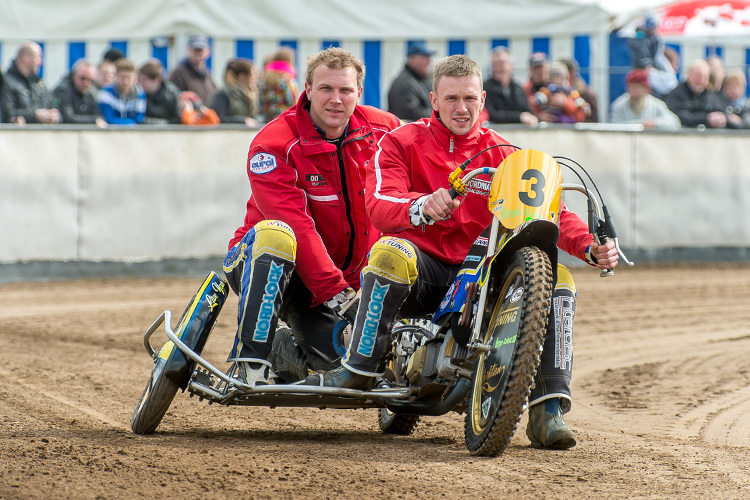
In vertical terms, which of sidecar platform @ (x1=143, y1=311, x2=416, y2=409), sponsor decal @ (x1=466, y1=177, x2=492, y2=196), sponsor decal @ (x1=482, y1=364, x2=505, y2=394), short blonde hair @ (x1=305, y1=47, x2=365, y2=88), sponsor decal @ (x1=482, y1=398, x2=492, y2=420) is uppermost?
short blonde hair @ (x1=305, y1=47, x2=365, y2=88)

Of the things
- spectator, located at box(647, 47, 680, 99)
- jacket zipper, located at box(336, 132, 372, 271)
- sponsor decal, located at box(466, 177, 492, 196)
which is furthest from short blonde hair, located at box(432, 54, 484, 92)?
spectator, located at box(647, 47, 680, 99)

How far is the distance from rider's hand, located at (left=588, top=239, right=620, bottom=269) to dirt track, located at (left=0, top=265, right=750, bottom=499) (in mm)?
792

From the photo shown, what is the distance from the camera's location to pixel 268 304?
4984 mm

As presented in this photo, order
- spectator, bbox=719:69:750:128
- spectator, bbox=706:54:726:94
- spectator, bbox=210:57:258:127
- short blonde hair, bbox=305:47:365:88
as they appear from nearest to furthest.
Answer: short blonde hair, bbox=305:47:365:88 → spectator, bbox=210:57:258:127 → spectator, bbox=719:69:750:128 → spectator, bbox=706:54:726:94

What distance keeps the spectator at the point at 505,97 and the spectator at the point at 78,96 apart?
4357 millimetres

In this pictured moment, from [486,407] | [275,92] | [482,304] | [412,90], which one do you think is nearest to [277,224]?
[482,304]

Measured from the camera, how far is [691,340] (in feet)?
27.2

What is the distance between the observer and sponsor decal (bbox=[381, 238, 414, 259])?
4.71m

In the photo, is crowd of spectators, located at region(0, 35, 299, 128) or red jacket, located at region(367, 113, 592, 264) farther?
crowd of spectators, located at region(0, 35, 299, 128)

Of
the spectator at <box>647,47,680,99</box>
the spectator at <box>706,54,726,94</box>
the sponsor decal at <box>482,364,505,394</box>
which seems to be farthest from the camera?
the spectator at <box>706,54,726,94</box>

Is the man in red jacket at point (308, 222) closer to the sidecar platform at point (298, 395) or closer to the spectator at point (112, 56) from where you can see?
the sidecar platform at point (298, 395)

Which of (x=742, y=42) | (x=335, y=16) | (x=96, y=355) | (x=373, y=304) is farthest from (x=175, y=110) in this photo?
(x=742, y=42)

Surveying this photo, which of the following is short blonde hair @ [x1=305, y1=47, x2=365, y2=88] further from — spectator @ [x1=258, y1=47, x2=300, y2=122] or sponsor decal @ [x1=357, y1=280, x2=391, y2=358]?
spectator @ [x1=258, y1=47, x2=300, y2=122]

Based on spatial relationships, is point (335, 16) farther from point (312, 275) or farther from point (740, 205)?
point (312, 275)
